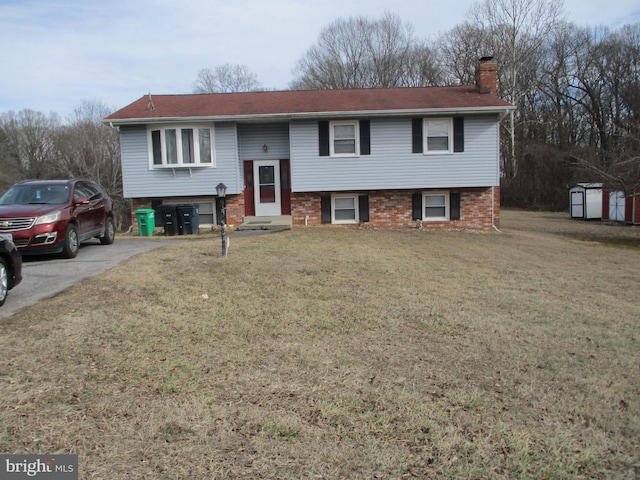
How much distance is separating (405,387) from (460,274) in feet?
19.4

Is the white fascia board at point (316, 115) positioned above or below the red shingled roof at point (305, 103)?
below

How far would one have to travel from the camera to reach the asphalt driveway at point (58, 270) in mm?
6934

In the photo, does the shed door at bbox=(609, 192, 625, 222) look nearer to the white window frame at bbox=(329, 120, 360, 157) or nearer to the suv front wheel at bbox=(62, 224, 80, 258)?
the white window frame at bbox=(329, 120, 360, 157)

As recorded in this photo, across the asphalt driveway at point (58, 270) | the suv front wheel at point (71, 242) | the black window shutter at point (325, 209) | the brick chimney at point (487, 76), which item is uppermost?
the brick chimney at point (487, 76)

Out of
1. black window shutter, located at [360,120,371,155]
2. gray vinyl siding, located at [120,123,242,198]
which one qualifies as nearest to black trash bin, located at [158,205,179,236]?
gray vinyl siding, located at [120,123,242,198]

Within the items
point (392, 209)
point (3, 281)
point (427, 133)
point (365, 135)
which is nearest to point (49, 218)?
point (3, 281)

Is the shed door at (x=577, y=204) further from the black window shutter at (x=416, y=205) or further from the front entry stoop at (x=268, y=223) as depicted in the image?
the front entry stoop at (x=268, y=223)

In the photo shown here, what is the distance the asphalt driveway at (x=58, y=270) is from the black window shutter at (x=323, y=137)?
23.7 feet

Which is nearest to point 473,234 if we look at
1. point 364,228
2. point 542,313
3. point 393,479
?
point 364,228

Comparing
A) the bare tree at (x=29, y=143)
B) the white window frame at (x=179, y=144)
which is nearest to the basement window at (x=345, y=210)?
the white window frame at (x=179, y=144)

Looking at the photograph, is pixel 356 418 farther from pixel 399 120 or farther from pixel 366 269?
pixel 399 120

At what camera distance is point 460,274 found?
32.6 feet

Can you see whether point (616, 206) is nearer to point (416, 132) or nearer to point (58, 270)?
point (416, 132)

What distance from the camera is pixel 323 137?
17578 millimetres
